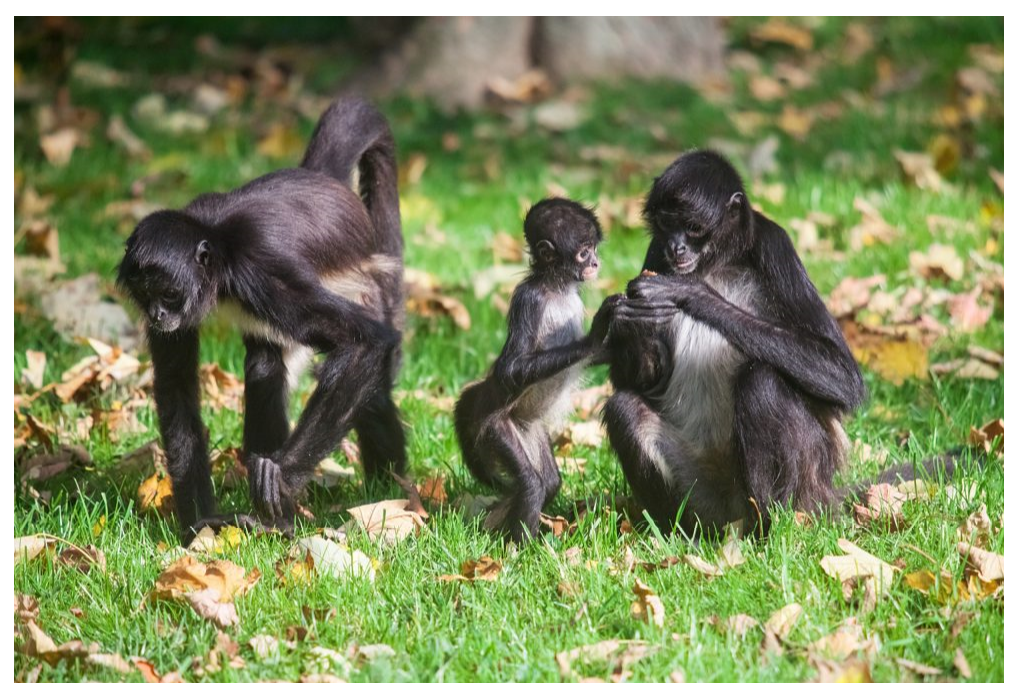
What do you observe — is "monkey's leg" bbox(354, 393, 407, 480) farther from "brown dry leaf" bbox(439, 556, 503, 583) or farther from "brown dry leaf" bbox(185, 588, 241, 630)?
"brown dry leaf" bbox(185, 588, 241, 630)

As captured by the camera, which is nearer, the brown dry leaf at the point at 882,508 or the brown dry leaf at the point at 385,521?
the brown dry leaf at the point at 882,508

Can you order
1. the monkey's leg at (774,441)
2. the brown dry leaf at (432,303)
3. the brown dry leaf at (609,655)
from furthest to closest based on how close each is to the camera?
the brown dry leaf at (432,303) → the monkey's leg at (774,441) → the brown dry leaf at (609,655)

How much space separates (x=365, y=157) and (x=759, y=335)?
2.56 metres

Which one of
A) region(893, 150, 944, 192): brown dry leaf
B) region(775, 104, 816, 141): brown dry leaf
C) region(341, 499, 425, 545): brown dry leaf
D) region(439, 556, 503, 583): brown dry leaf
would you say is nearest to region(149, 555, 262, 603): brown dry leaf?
region(341, 499, 425, 545): brown dry leaf

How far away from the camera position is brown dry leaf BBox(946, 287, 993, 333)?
7573 mm

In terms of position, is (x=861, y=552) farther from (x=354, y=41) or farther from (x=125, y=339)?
(x=354, y=41)

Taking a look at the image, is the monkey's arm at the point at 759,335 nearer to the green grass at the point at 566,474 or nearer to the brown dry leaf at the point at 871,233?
the green grass at the point at 566,474

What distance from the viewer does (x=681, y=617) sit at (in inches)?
184

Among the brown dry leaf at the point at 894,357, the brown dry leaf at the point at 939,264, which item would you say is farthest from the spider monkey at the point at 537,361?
the brown dry leaf at the point at 939,264

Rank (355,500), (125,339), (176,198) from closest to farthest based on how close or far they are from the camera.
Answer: (355,500), (125,339), (176,198)

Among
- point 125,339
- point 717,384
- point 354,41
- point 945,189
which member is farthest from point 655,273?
point 354,41

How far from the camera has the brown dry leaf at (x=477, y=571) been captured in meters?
5.02

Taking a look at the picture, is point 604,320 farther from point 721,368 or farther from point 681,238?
point 721,368

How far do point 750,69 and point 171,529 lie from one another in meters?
8.46
